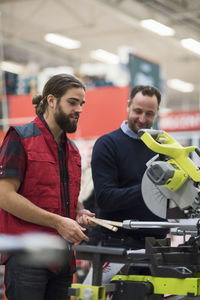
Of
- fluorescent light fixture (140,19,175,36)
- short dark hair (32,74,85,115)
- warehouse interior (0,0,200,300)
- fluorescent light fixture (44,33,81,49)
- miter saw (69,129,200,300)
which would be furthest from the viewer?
fluorescent light fixture (44,33,81,49)

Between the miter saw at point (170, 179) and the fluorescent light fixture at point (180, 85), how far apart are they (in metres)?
16.9

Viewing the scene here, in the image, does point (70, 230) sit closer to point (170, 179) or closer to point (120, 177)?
point (170, 179)

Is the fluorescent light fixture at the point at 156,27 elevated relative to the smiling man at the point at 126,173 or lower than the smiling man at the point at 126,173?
→ elevated

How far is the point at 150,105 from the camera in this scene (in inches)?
106

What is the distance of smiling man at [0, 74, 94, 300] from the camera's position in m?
2.03

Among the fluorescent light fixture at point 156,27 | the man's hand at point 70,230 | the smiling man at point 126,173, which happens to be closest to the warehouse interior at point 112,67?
the fluorescent light fixture at point 156,27

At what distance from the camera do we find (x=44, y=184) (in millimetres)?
2131

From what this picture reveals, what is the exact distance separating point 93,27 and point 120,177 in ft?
34.8

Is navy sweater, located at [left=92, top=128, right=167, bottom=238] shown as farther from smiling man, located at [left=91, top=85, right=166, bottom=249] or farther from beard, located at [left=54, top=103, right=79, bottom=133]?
beard, located at [left=54, top=103, right=79, bottom=133]

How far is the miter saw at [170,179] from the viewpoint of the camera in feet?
6.10

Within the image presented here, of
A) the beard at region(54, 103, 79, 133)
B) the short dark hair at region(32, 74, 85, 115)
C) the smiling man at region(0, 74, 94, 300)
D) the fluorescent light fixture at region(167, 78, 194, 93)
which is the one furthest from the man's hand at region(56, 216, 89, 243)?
the fluorescent light fixture at region(167, 78, 194, 93)

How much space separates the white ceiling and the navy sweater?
7.79m

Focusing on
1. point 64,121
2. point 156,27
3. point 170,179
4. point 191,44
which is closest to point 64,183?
point 64,121

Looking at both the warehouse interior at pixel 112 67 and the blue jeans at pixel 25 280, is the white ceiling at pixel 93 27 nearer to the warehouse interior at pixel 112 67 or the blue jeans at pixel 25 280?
the warehouse interior at pixel 112 67
